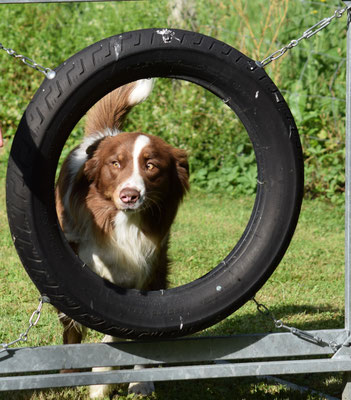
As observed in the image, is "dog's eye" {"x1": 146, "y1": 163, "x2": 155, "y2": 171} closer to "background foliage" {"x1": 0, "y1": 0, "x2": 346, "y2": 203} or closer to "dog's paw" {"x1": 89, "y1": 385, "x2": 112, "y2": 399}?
"dog's paw" {"x1": 89, "y1": 385, "x2": 112, "y2": 399}

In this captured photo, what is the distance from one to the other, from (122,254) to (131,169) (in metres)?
0.49

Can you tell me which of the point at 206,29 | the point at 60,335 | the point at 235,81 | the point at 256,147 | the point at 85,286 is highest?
the point at 206,29

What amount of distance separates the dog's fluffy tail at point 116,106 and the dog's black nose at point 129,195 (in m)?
0.93

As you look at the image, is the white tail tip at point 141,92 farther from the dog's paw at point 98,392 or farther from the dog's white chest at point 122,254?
the dog's paw at point 98,392

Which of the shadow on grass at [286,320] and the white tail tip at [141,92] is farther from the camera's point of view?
the shadow on grass at [286,320]

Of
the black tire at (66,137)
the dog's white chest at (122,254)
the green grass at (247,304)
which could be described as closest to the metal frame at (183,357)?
the black tire at (66,137)

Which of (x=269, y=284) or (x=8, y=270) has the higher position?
(x=8, y=270)

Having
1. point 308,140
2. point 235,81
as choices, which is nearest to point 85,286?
point 235,81

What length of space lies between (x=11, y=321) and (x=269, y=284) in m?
2.15

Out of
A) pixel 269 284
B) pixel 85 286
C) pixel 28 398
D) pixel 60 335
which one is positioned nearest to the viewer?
pixel 85 286

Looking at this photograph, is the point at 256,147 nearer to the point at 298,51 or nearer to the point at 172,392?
the point at 172,392

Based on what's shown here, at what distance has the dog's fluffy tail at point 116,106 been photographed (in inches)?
160

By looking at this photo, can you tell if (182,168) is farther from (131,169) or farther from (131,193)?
(131,193)

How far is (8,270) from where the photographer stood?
5445mm
